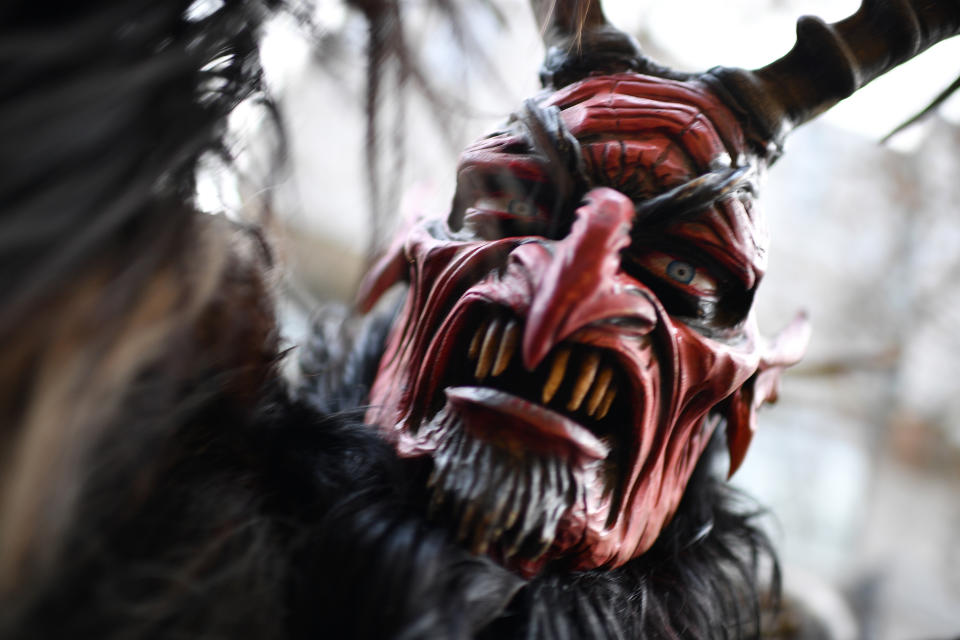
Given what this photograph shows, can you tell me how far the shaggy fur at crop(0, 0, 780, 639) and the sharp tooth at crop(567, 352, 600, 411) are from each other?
0.11 metres

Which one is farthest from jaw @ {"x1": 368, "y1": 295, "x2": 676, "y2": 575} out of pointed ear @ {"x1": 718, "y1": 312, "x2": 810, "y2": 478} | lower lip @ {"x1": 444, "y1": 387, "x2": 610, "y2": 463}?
pointed ear @ {"x1": 718, "y1": 312, "x2": 810, "y2": 478}

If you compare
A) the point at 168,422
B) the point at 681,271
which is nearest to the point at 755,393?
the point at 681,271

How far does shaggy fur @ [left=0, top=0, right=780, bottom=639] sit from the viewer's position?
29cm

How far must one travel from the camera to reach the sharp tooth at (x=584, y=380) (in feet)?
1.40

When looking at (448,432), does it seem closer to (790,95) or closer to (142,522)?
(142,522)

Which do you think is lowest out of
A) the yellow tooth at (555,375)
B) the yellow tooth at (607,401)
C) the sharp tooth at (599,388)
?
the yellow tooth at (607,401)

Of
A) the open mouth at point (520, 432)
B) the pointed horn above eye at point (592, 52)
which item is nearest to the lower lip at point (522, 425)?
the open mouth at point (520, 432)

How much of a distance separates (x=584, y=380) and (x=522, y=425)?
2.0 inches

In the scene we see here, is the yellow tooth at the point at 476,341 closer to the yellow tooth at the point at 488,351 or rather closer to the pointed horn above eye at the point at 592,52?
the yellow tooth at the point at 488,351

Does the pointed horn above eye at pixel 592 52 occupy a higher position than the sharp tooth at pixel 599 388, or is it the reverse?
the pointed horn above eye at pixel 592 52

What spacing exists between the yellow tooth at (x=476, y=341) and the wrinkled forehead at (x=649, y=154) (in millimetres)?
102

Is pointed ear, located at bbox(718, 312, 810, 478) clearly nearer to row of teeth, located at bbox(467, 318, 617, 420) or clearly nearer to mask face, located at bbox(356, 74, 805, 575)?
mask face, located at bbox(356, 74, 805, 575)

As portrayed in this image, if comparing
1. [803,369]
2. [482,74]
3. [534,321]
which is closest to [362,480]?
[534,321]

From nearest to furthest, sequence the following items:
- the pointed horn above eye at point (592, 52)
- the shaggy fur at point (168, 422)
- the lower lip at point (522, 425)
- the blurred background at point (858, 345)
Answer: the shaggy fur at point (168, 422)
the lower lip at point (522, 425)
the pointed horn above eye at point (592, 52)
the blurred background at point (858, 345)
